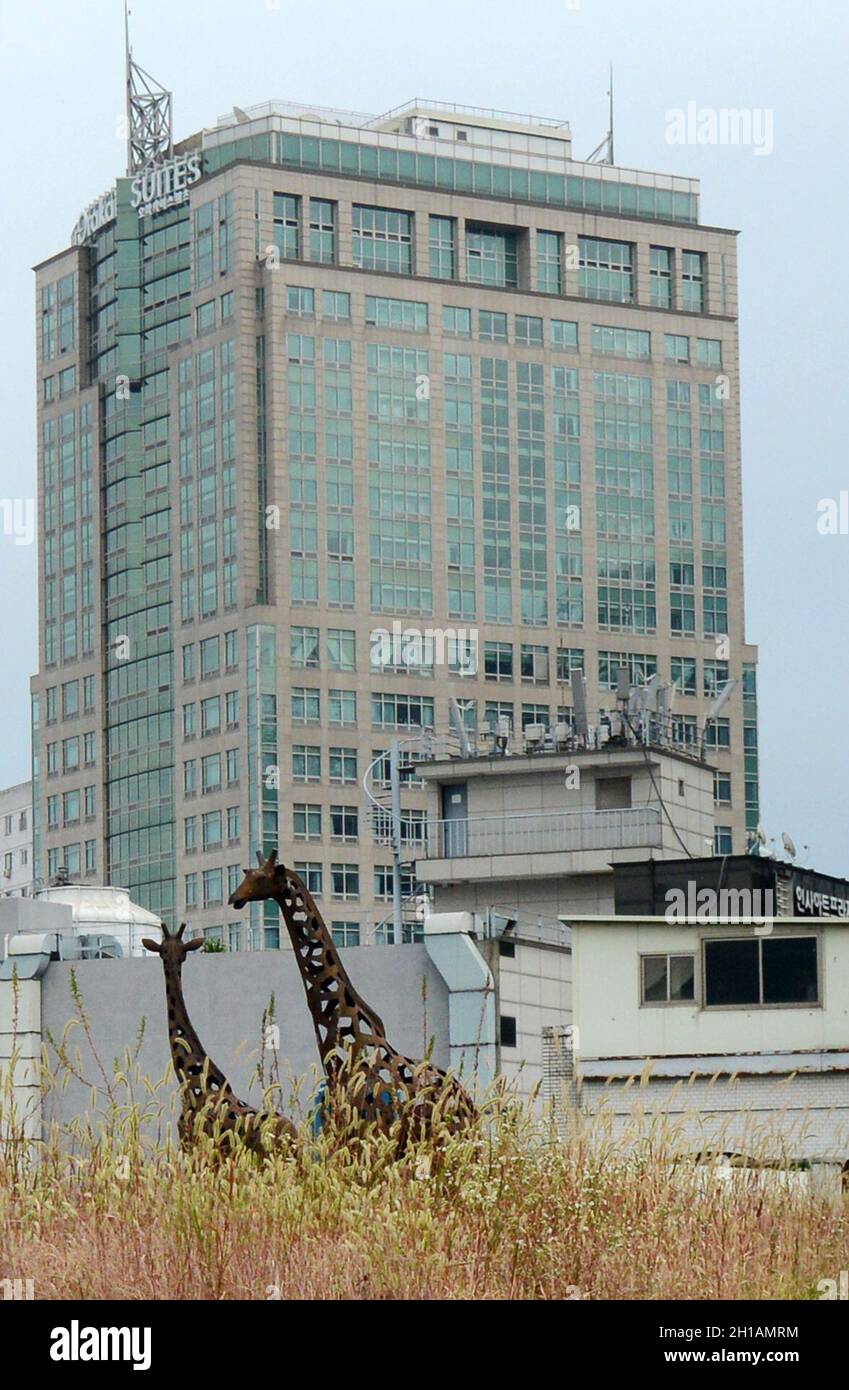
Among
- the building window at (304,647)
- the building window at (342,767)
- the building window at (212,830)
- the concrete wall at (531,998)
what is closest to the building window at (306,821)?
the building window at (342,767)

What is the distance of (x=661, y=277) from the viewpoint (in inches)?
6841

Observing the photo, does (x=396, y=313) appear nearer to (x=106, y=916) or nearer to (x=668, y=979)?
(x=106, y=916)

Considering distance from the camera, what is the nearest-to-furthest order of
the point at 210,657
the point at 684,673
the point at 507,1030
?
the point at 507,1030 → the point at 210,657 → the point at 684,673

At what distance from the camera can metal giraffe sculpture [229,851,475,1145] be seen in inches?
725

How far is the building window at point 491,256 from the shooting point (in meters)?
167

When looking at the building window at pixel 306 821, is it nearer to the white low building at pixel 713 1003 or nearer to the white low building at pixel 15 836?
the white low building at pixel 15 836

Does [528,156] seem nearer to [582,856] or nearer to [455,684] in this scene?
[455,684]

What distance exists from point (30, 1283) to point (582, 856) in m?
71.0

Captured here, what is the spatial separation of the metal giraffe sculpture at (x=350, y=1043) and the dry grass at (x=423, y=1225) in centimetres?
183

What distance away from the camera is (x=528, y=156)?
170m

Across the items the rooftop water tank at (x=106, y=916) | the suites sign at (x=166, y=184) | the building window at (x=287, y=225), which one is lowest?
→ the rooftop water tank at (x=106, y=916)

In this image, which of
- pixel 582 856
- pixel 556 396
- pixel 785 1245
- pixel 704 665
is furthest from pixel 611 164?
pixel 785 1245

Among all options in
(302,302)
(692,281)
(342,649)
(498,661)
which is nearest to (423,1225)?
(342,649)

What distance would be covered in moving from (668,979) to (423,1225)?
33753 millimetres
